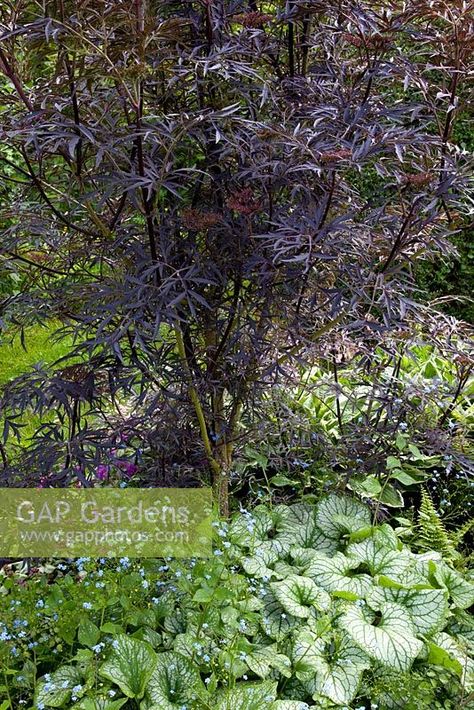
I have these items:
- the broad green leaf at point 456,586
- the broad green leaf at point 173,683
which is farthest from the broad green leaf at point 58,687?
the broad green leaf at point 456,586

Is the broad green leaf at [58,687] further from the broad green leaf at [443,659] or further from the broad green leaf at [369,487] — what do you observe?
the broad green leaf at [369,487]

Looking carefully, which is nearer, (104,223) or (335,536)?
(104,223)

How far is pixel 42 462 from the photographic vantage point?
1.86 m

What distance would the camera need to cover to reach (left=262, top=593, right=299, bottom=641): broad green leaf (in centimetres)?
185

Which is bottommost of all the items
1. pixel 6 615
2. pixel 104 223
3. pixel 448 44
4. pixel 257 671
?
pixel 257 671

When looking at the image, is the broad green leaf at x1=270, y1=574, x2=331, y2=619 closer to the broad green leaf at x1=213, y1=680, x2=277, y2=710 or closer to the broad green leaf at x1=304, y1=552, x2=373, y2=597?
the broad green leaf at x1=304, y1=552, x2=373, y2=597

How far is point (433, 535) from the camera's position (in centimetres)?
230

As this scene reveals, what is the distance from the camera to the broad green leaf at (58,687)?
158 centimetres

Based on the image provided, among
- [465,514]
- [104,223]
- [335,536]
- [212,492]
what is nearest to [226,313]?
[104,223]

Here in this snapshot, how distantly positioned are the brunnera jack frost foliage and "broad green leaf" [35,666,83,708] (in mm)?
474

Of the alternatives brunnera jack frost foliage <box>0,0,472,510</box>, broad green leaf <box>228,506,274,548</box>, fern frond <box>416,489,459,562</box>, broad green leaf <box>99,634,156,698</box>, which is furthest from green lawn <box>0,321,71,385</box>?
broad green leaf <box>99,634,156,698</box>

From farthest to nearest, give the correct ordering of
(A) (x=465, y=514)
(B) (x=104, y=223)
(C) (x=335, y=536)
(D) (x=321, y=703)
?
(A) (x=465, y=514) → (C) (x=335, y=536) → (B) (x=104, y=223) → (D) (x=321, y=703)

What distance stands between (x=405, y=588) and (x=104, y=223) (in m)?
1.36

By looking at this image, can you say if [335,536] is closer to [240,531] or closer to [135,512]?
[240,531]
